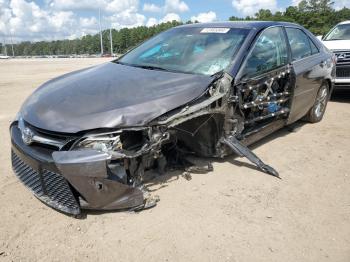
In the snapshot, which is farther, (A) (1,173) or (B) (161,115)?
(A) (1,173)

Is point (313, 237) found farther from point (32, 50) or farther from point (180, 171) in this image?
point (32, 50)

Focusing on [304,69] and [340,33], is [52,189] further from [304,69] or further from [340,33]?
[340,33]

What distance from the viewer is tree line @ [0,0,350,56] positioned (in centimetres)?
6538

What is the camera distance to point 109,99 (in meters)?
3.11

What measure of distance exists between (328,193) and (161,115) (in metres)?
1.95

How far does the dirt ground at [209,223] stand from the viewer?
8.77 feet

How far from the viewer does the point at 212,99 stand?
351cm

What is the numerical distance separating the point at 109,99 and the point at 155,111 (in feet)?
1.39

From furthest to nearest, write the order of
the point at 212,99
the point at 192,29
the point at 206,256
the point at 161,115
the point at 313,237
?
1. the point at 192,29
2. the point at 212,99
3. the point at 161,115
4. the point at 313,237
5. the point at 206,256

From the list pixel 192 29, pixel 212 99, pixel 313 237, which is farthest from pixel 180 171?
pixel 192 29

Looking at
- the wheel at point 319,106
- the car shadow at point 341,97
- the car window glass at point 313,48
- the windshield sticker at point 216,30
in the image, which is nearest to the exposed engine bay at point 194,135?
the windshield sticker at point 216,30

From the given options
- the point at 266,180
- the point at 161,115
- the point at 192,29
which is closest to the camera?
the point at 161,115

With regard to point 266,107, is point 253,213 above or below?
below

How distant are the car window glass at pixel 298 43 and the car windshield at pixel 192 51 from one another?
1104 mm
